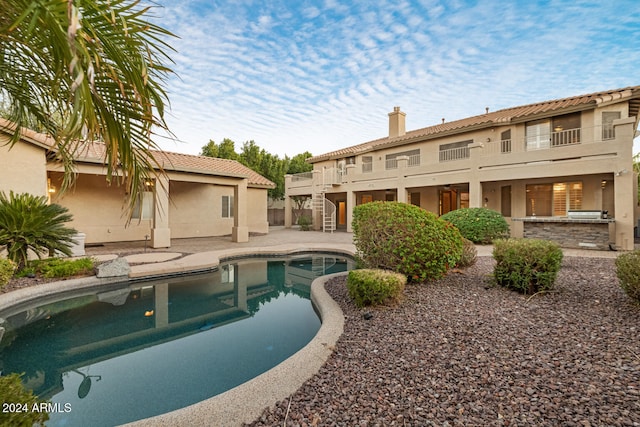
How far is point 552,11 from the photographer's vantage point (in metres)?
9.88

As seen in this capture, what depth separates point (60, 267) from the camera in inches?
293

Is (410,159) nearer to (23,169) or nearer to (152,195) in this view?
(152,195)

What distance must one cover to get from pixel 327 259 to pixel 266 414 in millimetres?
9420

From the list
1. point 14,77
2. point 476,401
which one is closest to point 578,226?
point 476,401

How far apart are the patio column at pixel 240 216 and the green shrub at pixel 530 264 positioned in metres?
12.3

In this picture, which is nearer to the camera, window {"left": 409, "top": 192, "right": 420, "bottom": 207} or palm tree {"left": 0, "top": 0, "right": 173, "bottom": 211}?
palm tree {"left": 0, "top": 0, "right": 173, "bottom": 211}

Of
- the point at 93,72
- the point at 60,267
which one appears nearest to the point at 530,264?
the point at 93,72

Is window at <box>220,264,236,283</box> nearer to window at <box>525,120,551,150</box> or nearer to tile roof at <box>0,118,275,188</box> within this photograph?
tile roof at <box>0,118,275,188</box>

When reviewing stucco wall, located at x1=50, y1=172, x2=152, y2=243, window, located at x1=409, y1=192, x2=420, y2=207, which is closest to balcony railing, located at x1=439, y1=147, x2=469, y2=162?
window, located at x1=409, y1=192, x2=420, y2=207

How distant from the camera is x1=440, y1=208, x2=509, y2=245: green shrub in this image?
12.6 meters

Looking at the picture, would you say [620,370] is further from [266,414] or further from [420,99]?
[420,99]

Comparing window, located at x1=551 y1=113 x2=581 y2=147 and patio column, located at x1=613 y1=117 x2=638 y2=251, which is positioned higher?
window, located at x1=551 y1=113 x2=581 y2=147

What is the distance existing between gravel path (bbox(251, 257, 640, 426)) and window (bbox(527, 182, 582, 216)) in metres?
11.2

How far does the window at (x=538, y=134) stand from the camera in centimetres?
1408
